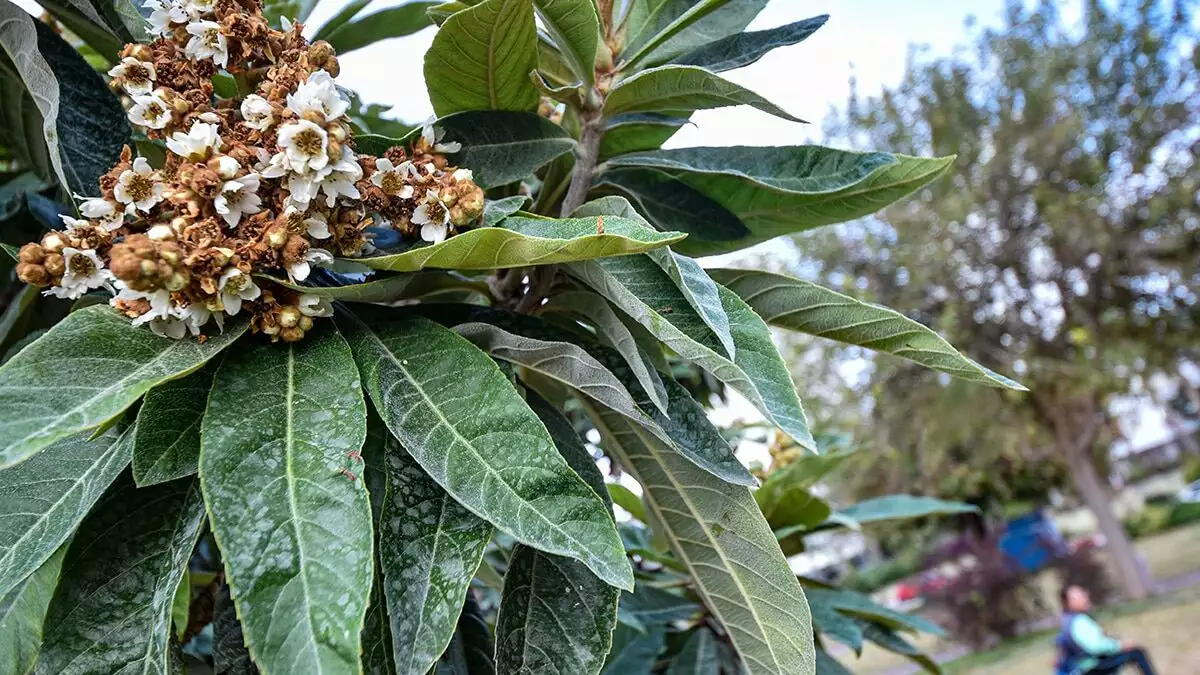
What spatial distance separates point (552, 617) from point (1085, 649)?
29.3 feet

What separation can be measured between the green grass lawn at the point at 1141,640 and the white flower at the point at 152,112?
8713 millimetres

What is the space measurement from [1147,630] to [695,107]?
12983 mm

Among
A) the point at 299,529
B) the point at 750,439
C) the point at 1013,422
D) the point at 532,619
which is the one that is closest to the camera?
the point at 299,529

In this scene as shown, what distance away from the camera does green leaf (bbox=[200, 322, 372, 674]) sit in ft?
2.02

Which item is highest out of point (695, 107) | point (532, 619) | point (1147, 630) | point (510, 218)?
point (695, 107)

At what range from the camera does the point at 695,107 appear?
1.05 m

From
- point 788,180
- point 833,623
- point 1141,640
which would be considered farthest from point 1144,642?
point 788,180

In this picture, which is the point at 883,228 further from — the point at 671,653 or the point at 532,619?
the point at 532,619

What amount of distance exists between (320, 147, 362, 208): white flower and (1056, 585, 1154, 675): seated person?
8.75 metres

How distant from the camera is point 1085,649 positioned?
26.2ft

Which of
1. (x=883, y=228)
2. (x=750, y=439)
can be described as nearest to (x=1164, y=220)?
(x=883, y=228)

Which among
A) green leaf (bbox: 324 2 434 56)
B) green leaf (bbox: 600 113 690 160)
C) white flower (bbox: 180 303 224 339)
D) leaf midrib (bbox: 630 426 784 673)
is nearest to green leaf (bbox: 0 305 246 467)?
white flower (bbox: 180 303 224 339)

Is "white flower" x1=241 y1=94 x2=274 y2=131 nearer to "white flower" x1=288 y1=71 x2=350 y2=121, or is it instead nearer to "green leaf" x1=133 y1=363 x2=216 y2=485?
"white flower" x1=288 y1=71 x2=350 y2=121

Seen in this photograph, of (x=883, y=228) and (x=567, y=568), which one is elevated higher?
(x=567, y=568)
